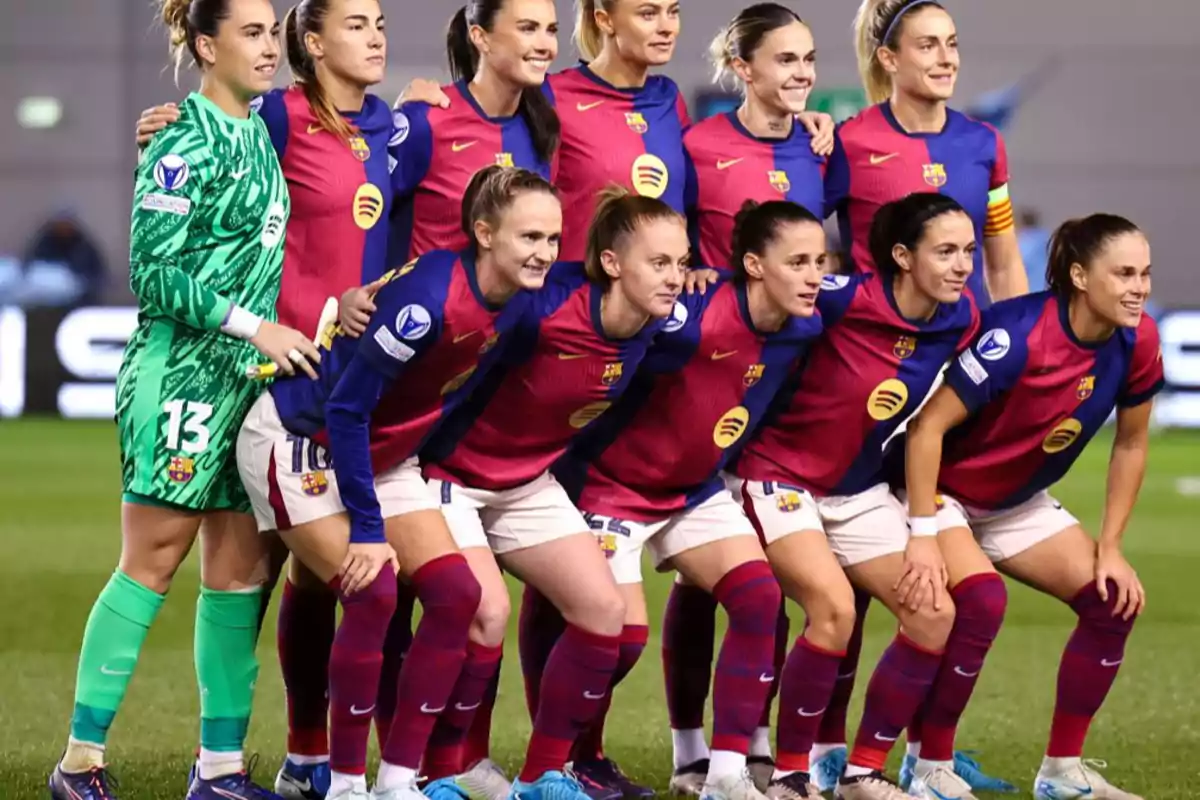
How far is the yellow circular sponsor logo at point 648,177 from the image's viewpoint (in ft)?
17.6

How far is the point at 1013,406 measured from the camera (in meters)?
5.19

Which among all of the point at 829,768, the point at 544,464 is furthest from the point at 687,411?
the point at 829,768

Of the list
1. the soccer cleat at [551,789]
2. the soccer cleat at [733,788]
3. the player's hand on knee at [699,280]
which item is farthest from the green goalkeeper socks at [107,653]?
the player's hand on knee at [699,280]

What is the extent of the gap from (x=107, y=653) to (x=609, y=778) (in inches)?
52.2

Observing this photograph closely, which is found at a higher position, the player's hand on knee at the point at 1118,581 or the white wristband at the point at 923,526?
the white wristband at the point at 923,526

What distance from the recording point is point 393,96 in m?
20.4

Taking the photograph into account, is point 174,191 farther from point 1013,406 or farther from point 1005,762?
point 1005,762

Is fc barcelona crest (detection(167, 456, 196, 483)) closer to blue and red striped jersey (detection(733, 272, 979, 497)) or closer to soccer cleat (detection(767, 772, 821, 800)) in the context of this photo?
blue and red striped jersey (detection(733, 272, 979, 497))

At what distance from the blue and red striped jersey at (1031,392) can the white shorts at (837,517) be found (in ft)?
0.83

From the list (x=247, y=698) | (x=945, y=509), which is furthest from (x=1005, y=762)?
(x=247, y=698)

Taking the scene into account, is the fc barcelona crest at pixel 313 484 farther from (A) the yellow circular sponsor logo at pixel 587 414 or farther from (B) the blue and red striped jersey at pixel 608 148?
(B) the blue and red striped jersey at pixel 608 148

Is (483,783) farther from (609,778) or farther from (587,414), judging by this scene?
(587,414)

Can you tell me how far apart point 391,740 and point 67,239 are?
15991 mm

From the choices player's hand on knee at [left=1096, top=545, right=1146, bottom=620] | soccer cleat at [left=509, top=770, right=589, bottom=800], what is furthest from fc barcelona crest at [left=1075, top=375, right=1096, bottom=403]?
soccer cleat at [left=509, top=770, right=589, bottom=800]
